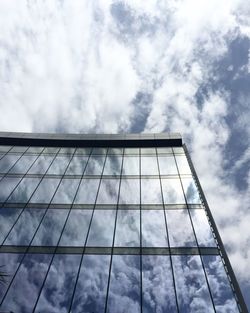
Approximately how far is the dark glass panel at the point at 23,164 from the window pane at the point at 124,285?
39.1ft

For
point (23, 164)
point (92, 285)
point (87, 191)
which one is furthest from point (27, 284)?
point (23, 164)

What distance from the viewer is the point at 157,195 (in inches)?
912

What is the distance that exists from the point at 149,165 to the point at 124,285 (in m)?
12.2

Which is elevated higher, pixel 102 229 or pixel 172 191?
pixel 172 191

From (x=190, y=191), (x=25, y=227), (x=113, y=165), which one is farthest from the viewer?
(x=113, y=165)

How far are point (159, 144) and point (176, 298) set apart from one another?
16355 mm

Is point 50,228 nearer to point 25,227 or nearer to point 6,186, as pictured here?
point 25,227

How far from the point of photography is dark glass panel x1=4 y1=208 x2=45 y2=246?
19469 mm

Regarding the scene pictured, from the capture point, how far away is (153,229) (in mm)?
20000

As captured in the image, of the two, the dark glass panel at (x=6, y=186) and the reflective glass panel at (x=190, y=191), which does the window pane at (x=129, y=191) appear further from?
the dark glass panel at (x=6, y=186)

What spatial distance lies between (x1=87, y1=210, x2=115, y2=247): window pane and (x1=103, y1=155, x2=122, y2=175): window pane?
4936 mm

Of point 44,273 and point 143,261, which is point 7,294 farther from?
point 143,261

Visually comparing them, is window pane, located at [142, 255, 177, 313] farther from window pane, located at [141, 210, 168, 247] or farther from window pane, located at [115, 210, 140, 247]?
Result: window pane, located at [115, 210, 140, 247]

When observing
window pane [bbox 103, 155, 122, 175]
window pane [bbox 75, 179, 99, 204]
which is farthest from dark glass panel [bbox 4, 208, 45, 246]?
window pane [bbox 103, 155, 122, 175]
